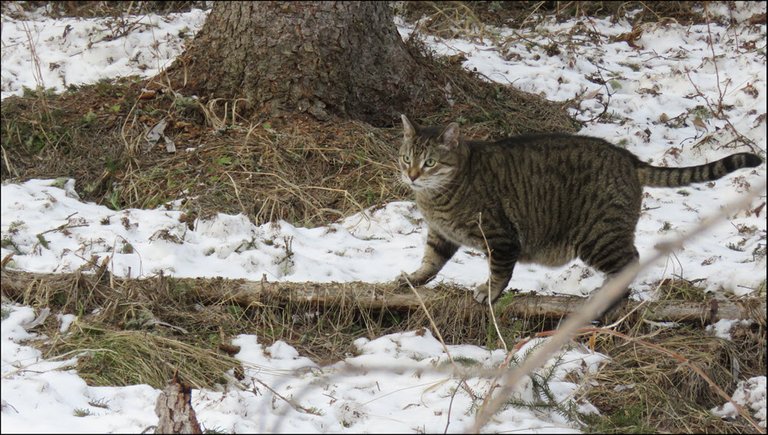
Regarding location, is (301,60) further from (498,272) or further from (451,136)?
(498,272)

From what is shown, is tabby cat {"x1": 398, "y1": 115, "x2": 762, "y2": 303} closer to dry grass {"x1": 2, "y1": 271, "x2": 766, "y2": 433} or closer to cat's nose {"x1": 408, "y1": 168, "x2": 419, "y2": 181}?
cat's nose {"x1": 408, "y1": 168, "x2": 419, "y2": 181}

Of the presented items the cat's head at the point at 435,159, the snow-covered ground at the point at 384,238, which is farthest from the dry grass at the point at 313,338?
the cat's head at the point at 435,159

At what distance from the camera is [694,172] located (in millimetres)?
4344

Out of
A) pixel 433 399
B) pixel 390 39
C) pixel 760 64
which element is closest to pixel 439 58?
pixel 390 39

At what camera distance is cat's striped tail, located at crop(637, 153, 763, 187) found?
4.02 metres

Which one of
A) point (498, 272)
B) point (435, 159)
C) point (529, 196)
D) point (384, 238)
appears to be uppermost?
point (435, 159)

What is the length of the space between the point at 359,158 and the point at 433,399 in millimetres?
2620

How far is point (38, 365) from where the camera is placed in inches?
154

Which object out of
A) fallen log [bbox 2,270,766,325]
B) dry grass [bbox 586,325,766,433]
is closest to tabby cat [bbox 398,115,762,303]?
fallen log [bbox 2,270,766,325]

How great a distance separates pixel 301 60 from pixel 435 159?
198cm

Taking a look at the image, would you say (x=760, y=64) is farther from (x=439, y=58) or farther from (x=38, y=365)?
(x=38, y=365)

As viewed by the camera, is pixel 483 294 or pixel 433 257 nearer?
pixel 483 294

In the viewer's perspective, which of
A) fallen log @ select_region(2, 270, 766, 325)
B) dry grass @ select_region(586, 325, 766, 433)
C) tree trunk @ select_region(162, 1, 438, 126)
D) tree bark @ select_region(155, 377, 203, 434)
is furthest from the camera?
tree trunk @ select_region(162, 1, 438, 126)

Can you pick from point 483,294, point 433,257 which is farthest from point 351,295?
point 483,294
